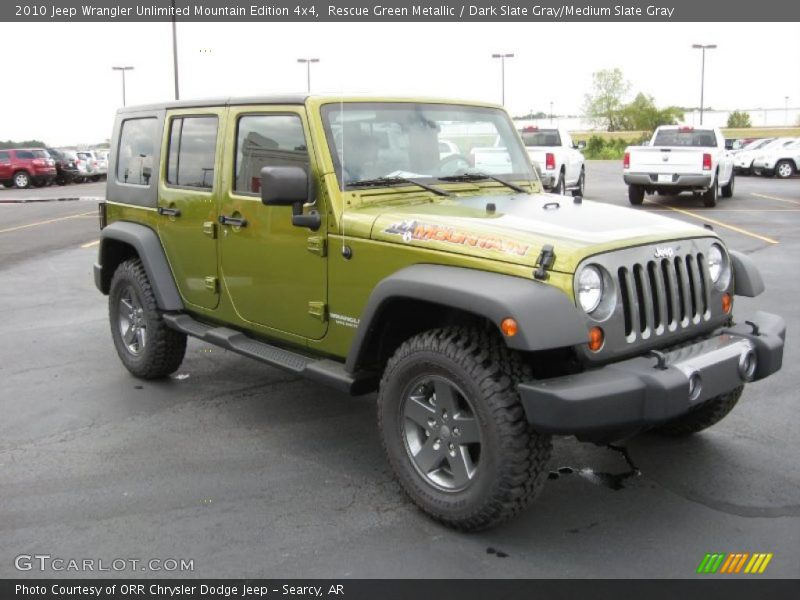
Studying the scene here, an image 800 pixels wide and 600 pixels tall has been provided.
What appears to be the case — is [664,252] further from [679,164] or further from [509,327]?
[679,164]

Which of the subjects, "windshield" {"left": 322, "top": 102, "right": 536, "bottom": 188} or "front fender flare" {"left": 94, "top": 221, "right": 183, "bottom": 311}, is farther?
"front fender flare" {"left": 94, "top": 221, "right": 183, "bottom": 311}

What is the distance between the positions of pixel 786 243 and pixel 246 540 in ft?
37.4

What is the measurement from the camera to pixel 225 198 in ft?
16.3

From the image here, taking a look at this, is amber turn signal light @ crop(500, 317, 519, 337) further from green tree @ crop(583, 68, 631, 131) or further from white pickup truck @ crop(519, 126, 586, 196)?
green tree @ crop(583, 68, 631, 131)

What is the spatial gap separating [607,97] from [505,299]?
105 m

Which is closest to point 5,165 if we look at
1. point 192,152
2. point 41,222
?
point 41,222

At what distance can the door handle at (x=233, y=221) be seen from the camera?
4.80m

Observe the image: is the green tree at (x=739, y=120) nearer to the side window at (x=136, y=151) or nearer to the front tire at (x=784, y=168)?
the front tire at (x=784, y=168)

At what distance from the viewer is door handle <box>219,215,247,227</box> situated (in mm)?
4797

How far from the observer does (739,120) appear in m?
91.1

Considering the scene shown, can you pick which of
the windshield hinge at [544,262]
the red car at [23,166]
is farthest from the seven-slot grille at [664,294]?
the red car at [23,166]

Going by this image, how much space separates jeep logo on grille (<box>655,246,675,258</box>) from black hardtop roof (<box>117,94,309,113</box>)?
1982 millimetres

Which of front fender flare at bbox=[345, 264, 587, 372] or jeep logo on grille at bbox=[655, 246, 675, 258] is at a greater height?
jeep logo on grille at bbox=[655, 246, 675, 258]

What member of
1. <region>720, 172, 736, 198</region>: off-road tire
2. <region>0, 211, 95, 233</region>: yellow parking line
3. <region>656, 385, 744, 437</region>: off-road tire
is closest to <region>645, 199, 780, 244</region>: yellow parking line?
<region>720, 172, 736, 198</region>: off-road tire
